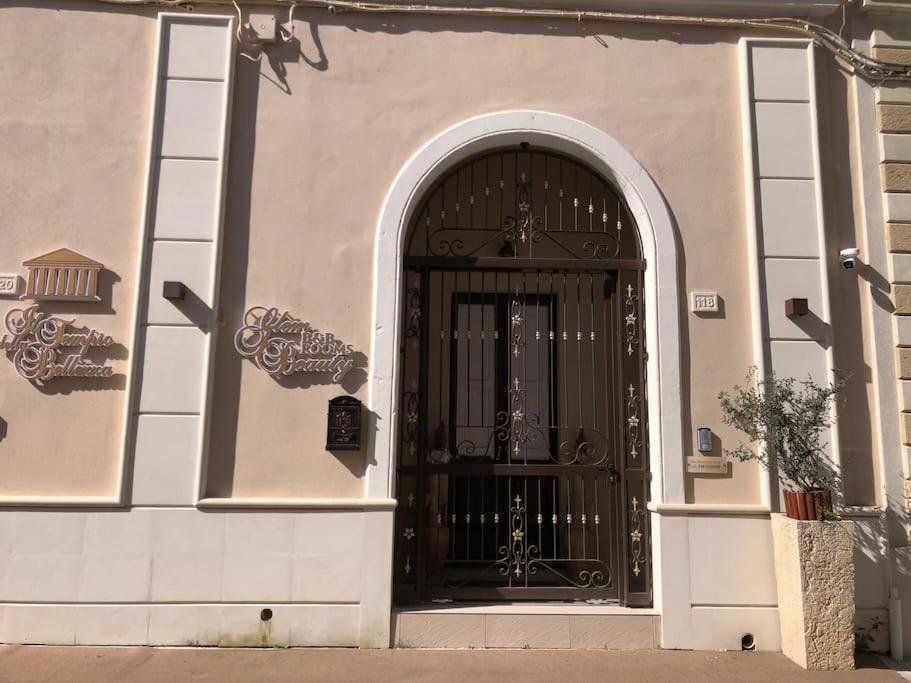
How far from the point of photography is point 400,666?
154 inches

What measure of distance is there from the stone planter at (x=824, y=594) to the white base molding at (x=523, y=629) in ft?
3.03

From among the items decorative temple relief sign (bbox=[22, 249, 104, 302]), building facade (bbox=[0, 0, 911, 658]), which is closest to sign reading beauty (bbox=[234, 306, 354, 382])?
building facade (bbox=[0, 0, 911, 658])

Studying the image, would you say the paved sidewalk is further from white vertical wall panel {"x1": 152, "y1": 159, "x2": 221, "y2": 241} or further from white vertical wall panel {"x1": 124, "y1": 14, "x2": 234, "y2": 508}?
white vertical wall panel {"x1": 152, "y1": 159, "x2": 221, "y2": 241}

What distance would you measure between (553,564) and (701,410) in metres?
1.63

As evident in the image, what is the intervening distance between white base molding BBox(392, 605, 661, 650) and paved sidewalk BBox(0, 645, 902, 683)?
0.07 meters

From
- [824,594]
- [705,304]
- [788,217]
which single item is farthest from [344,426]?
[788,217]

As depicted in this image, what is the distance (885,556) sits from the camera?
4379 mm

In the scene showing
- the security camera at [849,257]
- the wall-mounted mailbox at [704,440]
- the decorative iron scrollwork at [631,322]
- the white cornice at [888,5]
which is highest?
the white cornice at [888,5]

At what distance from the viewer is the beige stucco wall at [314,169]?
4383 millimetres

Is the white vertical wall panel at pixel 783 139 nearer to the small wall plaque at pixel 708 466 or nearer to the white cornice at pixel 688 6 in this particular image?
the white cornice at pixel 688 6

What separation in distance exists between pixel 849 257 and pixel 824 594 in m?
2.46

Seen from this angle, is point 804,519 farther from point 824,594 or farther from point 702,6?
point 702,6

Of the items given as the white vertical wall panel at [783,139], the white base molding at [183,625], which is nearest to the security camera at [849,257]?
the white vertical wall panel at [783,139]

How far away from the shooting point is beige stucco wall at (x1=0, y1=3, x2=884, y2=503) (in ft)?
14.4
